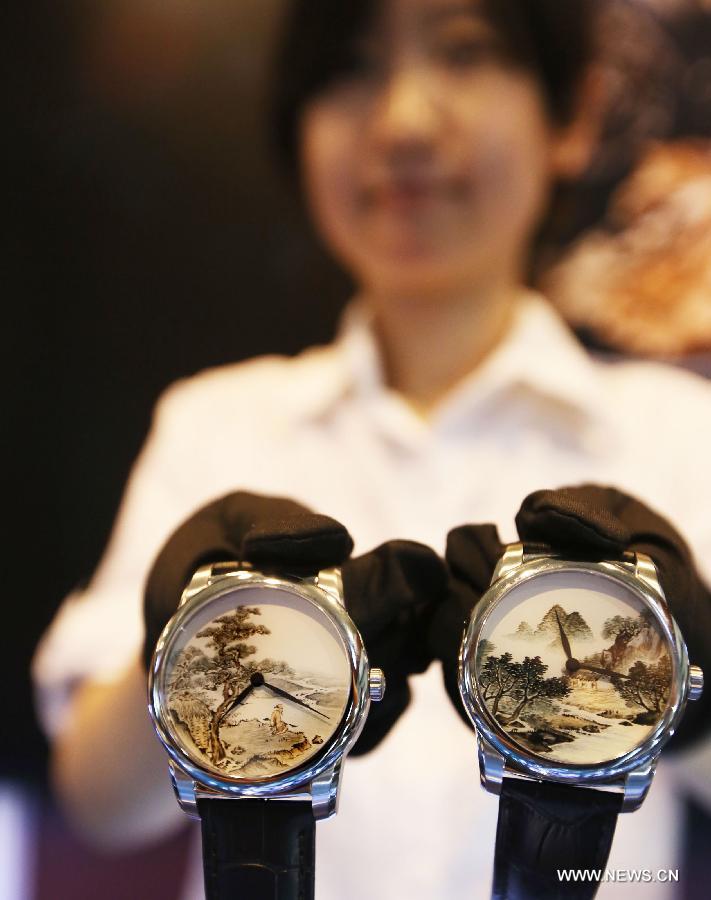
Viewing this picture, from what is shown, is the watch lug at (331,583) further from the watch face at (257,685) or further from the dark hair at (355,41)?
the dark hair at (355,41)

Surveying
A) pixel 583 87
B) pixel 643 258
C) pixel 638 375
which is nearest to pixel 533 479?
pixel 638 375

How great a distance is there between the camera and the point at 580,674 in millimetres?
566

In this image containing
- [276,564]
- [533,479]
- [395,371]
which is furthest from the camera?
[395,371]

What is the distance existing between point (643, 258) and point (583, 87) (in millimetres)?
205

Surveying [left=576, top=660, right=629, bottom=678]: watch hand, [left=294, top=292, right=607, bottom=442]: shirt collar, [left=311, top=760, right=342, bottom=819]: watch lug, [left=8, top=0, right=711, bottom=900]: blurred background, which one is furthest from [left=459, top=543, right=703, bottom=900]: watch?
[left=8, top=0, right=711, bottom=900]: blurred background

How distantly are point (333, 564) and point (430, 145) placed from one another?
49cm

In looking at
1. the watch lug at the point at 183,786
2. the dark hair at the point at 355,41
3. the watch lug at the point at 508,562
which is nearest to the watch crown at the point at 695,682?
the watch lug at the point at 508,562

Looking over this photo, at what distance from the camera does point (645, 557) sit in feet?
1.97

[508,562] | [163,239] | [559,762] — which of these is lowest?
[559,762]

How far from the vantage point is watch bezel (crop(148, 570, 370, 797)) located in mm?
572

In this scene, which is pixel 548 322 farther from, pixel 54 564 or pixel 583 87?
pixel 54 564

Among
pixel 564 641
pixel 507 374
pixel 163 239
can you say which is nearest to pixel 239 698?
pixel 564 641

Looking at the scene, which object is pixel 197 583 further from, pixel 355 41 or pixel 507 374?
pixel 355 41

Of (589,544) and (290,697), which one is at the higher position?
(589,544)
